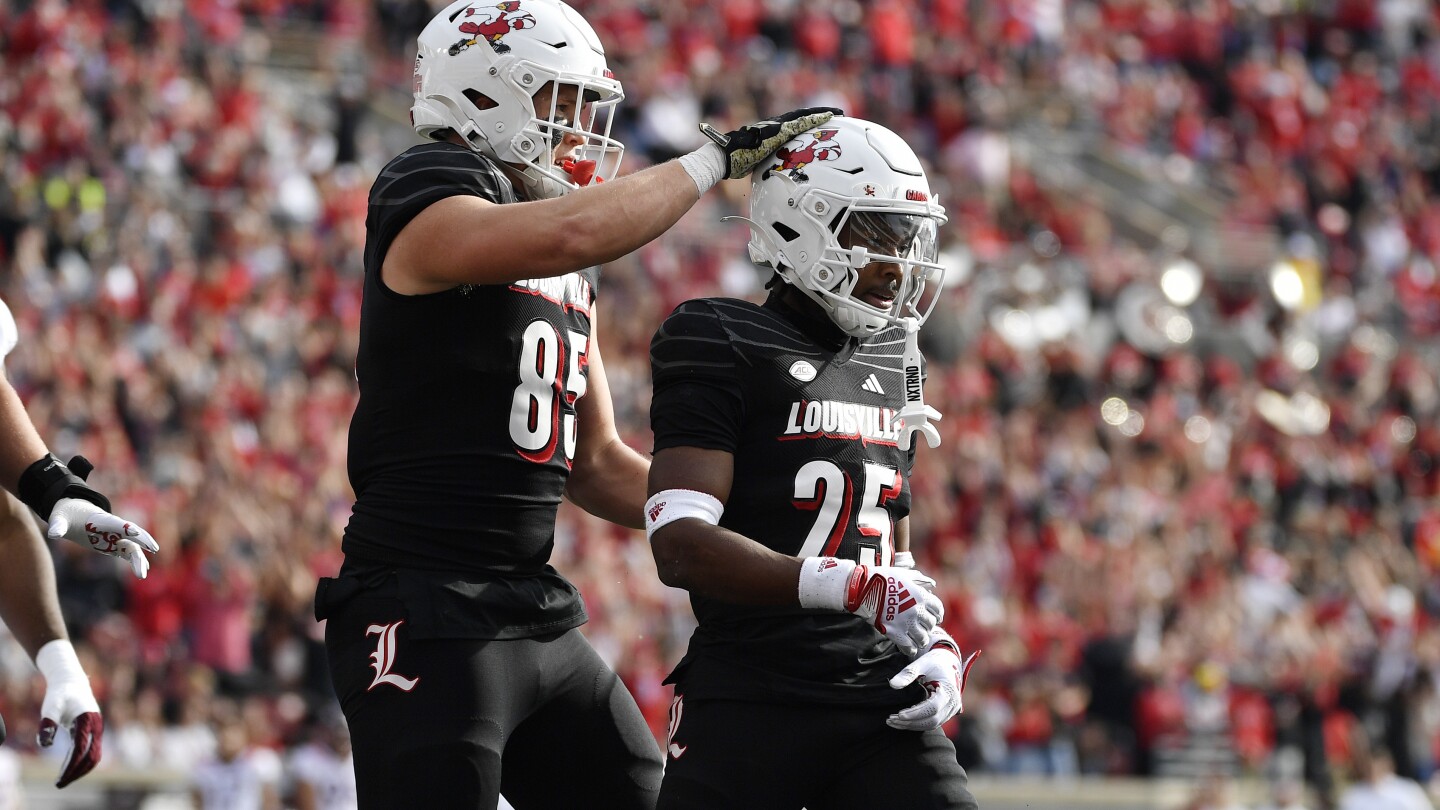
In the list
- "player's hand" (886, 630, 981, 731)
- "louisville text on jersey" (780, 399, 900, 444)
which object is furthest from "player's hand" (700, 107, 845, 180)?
"player's hand" (886, 630, 981, 731)

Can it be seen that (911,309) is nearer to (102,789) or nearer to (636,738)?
(636,738)

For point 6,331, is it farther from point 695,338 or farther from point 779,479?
point 779,479

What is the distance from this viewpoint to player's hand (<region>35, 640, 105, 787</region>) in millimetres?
4449

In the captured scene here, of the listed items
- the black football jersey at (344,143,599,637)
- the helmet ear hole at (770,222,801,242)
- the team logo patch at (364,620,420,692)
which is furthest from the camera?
the helmet ear hole at (770,222,801,242)

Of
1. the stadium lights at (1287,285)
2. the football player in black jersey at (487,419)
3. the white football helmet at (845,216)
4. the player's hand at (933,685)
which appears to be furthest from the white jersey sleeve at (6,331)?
the stadium lights at (1287,285)

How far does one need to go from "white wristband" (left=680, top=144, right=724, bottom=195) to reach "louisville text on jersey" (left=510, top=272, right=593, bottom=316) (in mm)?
319

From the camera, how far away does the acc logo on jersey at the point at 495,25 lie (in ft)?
14.5

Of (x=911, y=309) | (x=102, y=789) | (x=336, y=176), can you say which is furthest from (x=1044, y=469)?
(x=911, y=309)

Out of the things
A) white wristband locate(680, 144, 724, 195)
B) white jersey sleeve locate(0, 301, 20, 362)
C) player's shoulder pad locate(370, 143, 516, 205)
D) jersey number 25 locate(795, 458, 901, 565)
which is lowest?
jersey number 25 locate(795, 458, 901, 565)

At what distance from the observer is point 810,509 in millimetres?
4301

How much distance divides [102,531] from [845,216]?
1691 mm

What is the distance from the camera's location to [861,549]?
14.2 feet

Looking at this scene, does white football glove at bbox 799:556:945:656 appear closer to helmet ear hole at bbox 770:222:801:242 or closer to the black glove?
helmet ear hole at bbox 770:222:801:242

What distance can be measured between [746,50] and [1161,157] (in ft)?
17.3
